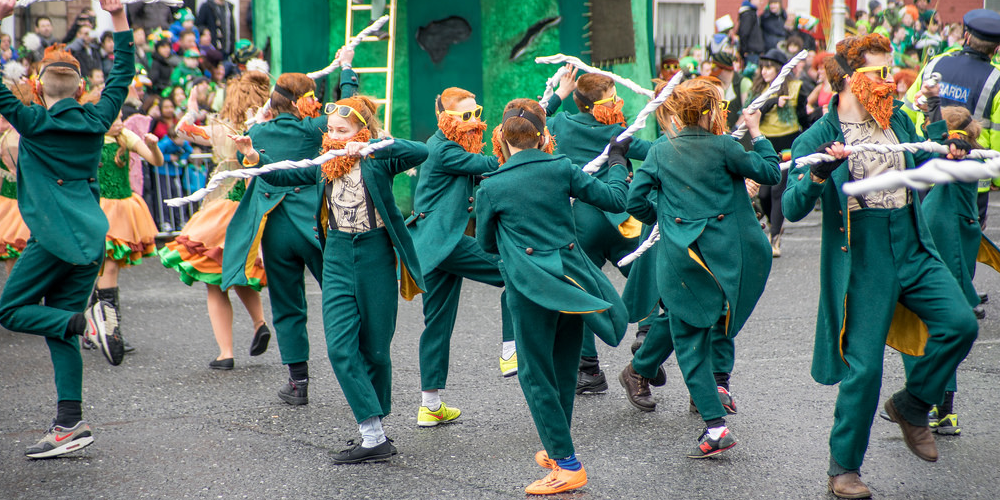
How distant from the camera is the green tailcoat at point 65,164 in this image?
4.89 metres

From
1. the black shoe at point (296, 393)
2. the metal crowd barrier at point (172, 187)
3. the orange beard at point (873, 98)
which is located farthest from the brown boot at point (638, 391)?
the metal crowd barrier at point (172, 187)

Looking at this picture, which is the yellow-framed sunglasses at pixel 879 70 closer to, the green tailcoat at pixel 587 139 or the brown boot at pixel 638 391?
the green tailcoat at pixel 587 139

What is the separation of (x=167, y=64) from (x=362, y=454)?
9.59 m

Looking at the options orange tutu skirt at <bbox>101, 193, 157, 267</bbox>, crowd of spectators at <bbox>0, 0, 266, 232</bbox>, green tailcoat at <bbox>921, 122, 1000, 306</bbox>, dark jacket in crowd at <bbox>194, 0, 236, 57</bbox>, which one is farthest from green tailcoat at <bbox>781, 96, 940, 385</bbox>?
dark jacket in crowd at <bbox>194, 0, 236, 57</bbox>

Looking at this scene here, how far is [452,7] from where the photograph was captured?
37.5 ft

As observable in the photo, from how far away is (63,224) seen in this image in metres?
4.91

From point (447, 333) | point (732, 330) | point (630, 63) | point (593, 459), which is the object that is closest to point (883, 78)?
point (732, 330)

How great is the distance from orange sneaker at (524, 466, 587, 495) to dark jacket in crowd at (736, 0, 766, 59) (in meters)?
12.4

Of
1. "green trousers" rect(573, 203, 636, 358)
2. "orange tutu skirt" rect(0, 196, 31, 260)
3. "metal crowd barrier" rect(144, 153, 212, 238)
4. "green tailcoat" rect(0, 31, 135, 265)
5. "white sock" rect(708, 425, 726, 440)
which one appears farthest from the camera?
"metal crowd barrier" rect(144, 153, 212, 238)

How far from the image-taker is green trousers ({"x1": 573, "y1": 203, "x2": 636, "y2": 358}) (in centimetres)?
581

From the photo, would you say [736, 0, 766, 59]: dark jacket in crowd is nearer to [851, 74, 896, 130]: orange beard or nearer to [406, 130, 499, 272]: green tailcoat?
[406, 130, 499, 272]: green tailcoat

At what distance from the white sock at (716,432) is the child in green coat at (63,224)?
9.56ft

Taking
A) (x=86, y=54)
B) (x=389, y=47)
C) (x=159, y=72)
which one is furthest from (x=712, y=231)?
(x=86, y=54)

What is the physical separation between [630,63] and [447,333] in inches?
259
